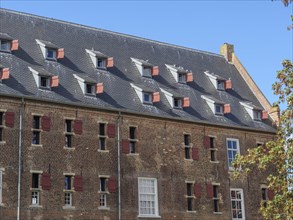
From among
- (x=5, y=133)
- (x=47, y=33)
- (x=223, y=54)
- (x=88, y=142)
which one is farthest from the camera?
(x=223, y=54)

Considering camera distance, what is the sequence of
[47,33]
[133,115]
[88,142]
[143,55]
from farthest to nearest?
[143,55], [47,33], [133,115], [88,142]

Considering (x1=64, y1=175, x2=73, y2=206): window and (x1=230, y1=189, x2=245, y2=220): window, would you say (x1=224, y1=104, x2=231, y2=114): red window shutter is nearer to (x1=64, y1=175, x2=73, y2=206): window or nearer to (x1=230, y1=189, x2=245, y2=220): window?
(x1=230, y1=189, x2=245, y2=220): window

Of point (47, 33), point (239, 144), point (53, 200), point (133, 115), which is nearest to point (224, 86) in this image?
point (239, 144)

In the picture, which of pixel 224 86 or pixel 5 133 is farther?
pixel 224 86

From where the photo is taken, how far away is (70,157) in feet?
98.9

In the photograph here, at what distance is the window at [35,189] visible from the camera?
28.4 m

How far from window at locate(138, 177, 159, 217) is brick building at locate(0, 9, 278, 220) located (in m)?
0.06

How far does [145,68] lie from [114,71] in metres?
2.42

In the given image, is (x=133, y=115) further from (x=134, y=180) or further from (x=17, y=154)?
(x=17, y=154)

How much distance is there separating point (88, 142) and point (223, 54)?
18.4 metres

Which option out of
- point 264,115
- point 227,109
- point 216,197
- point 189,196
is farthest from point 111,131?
point 264,115

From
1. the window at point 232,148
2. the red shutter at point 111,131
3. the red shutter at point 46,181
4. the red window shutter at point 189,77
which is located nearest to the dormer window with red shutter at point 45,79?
the red shutter at point 111,131

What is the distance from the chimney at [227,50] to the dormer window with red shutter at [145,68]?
950 cm

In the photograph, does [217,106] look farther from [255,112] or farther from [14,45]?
[14,45]
